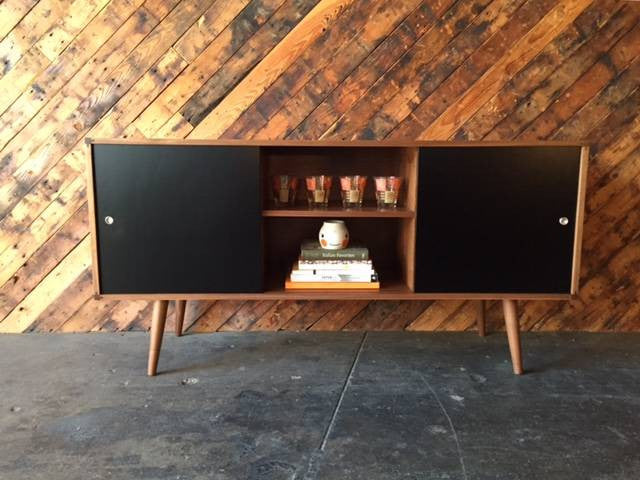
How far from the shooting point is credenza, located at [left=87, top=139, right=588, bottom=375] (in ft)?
4.88

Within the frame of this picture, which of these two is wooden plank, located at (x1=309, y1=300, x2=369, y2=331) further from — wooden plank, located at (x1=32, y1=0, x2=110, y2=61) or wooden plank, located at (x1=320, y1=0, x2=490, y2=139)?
wooden plank, located at (x1=32, y1=0, x2=110, y2=61)

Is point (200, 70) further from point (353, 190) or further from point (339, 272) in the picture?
point (339, 272)

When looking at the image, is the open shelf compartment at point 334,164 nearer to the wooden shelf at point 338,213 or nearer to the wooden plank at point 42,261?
the wooden shelf at point 338,213

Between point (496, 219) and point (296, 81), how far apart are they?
92 centimetres

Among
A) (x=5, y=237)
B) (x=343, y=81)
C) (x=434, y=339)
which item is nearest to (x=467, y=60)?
(x=343, y=81)

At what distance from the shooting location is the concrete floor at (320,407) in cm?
115

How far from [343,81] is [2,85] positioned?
1312mm

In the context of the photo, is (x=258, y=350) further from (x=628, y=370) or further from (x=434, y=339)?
(x=628, y=370)

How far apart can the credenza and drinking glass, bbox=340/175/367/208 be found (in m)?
0.10

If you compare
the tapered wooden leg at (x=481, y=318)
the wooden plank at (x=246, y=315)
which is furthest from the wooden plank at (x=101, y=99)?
the tapered wooden leg at (x=481, y=318)

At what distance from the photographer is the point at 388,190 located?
165 centimetres

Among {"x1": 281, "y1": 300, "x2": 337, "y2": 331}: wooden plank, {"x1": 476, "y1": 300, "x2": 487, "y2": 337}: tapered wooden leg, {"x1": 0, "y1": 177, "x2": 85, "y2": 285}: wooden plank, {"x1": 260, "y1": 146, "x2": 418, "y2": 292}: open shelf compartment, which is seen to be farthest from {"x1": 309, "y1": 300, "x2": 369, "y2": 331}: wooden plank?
{"x1": 0, "y1": 177, "x2": 85, "y2": 285}: wooden plank

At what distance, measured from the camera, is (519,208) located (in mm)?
1514

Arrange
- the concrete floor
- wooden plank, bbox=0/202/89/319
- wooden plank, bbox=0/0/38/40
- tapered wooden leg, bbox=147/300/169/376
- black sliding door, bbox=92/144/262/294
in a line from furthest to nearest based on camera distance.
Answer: wooden plank, bbox=0/202/89/319
wooden plank, bbox=0/0/38/40
tapered wooden leg, bbox=147/300/169/376
black sliding door, bbox=92/144/262/294
the concrete floor
